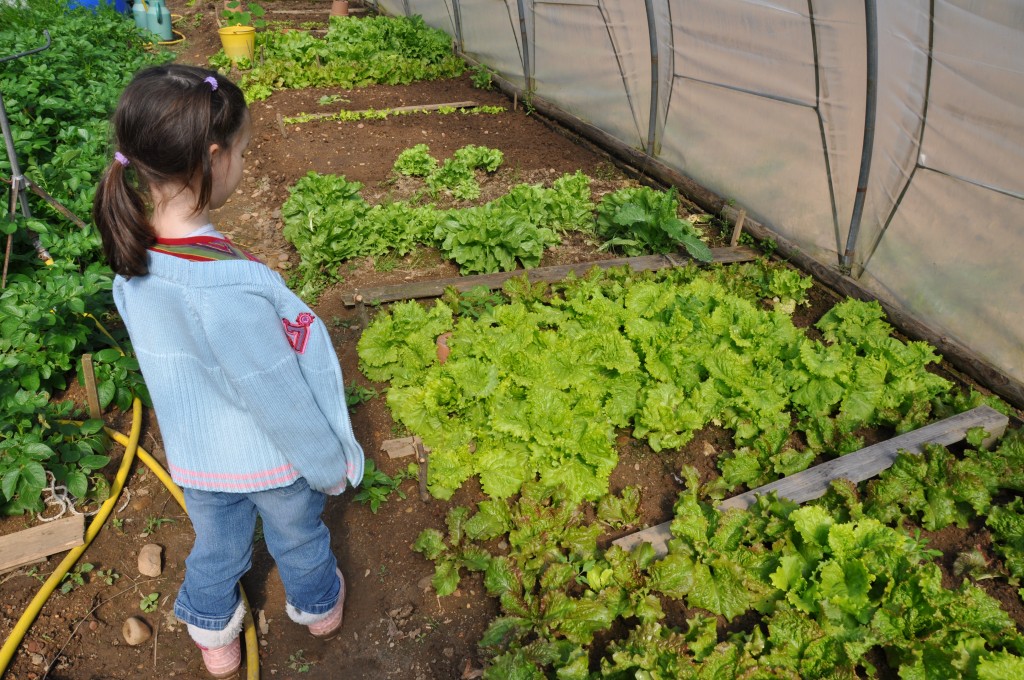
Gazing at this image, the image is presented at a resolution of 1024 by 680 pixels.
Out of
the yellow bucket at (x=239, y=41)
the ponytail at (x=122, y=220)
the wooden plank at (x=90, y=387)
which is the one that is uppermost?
the ponytail at (x=122, y=220)

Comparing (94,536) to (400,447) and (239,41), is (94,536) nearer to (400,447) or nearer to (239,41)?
(400,447)

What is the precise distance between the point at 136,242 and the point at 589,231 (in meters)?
4.23

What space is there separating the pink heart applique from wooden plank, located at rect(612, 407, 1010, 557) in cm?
168

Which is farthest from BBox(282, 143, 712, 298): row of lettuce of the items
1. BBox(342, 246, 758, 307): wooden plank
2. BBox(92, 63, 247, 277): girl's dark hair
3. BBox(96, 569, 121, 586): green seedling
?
BBox(92, 63, 247, 277): girl's dark hair

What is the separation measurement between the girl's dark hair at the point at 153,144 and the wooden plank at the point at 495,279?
2.59m

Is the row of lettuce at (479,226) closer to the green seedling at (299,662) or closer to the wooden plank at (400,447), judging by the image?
the wooden plank at (400,447)

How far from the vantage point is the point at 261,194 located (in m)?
6.30

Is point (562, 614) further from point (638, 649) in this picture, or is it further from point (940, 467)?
point (940, 467)

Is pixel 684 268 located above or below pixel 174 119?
below

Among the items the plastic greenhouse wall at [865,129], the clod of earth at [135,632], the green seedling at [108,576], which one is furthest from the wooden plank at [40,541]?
the plastic greenhouse wall at [865,129]

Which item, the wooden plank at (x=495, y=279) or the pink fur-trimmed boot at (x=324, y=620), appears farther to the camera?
the wooden plank at (x=495, y=279)

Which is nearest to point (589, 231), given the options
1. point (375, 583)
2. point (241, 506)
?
point (375, 583)

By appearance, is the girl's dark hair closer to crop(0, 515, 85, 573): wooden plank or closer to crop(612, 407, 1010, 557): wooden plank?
crop(0, 515, 85, 573): wooden plank

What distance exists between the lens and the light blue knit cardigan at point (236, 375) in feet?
5.64
